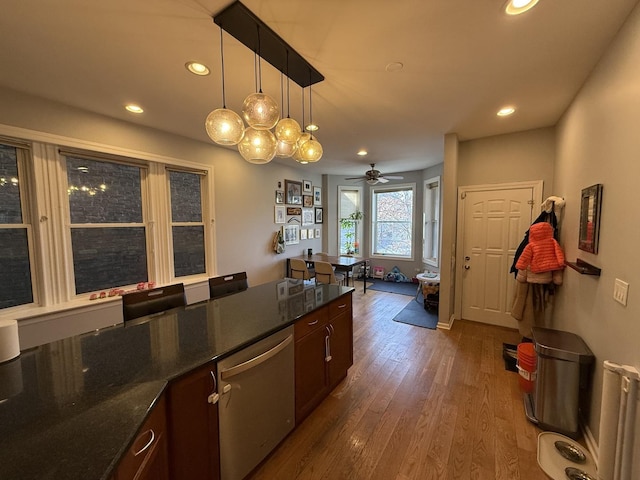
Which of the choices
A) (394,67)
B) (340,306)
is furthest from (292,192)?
(394,67)

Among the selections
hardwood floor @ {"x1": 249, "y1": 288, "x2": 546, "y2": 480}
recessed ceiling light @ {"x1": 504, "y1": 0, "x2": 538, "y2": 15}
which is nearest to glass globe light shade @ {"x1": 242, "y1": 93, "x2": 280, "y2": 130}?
recessed ceiling light @ {"x1": 504, "y1": 0, "x2": 538, "y2": 15}

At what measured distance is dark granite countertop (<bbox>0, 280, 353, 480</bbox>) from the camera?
2.36ft

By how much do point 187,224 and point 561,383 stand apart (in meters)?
4.07

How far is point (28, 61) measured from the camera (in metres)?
1.84

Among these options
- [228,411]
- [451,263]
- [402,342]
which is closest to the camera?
[228,411]

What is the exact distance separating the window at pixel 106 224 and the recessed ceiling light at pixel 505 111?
4.00 metres

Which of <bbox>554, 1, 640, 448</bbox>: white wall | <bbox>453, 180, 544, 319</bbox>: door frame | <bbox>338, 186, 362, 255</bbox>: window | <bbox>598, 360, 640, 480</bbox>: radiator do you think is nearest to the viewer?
<bbox>598, 360, 640, 480</bbox>: radiator

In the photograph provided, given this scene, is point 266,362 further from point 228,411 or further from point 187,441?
point 187,441

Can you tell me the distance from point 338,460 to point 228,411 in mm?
836

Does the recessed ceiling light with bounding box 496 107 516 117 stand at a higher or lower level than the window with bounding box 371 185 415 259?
higher

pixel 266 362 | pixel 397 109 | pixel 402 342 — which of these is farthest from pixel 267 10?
pixel 402 342

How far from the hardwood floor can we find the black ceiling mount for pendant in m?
2.58

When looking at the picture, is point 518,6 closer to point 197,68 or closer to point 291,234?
point 197,68

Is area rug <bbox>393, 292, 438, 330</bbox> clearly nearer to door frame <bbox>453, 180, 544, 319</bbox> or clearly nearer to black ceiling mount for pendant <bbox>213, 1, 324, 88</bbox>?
door frame <bbox>453, 180, 544, 319</bbox>
